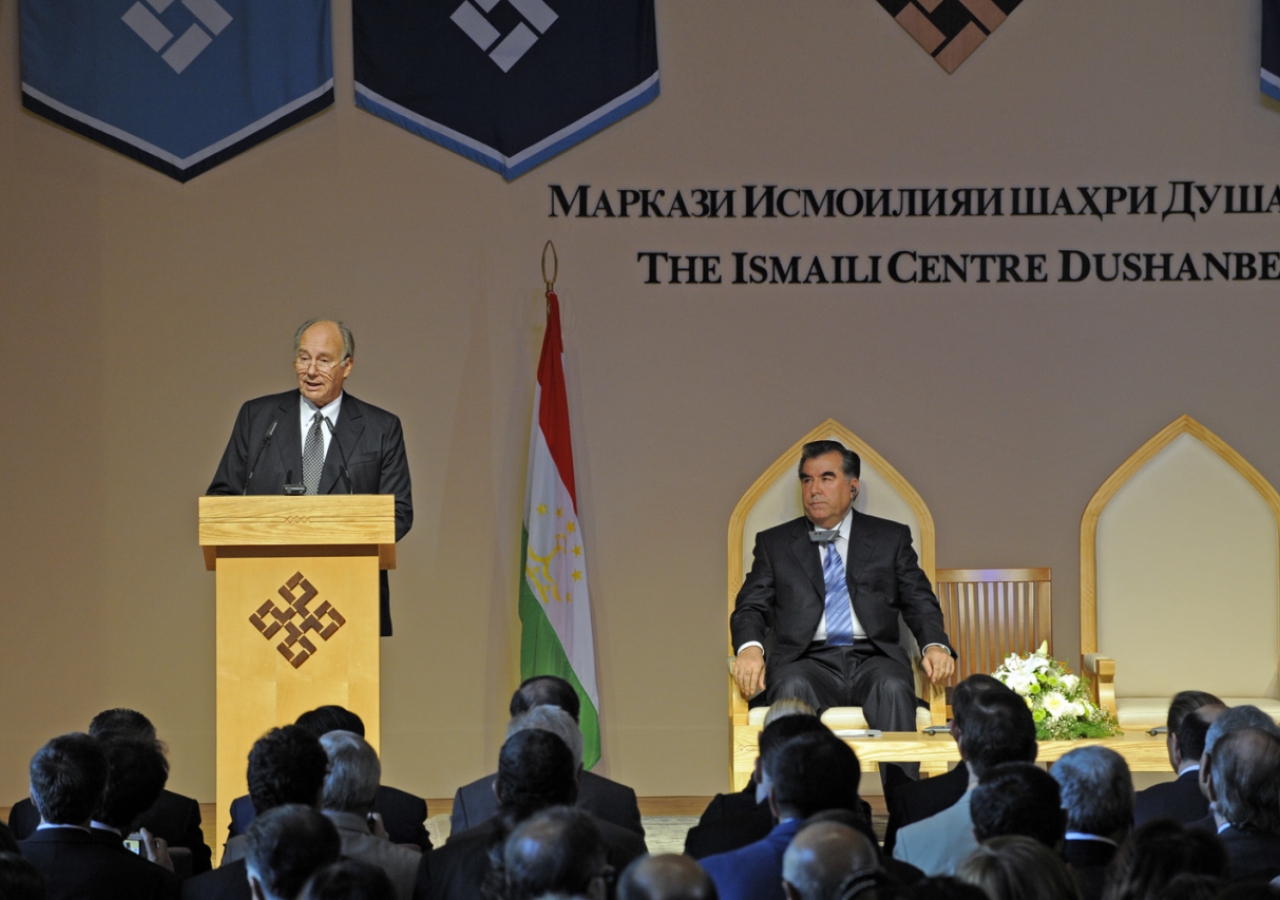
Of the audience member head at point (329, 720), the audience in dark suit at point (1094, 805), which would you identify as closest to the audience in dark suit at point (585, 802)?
the audience member head at point (329, 720)

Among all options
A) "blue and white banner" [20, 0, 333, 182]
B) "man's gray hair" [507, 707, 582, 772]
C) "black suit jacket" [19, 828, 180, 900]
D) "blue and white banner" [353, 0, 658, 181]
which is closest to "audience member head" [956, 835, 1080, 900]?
"man's gray hair" [507, 707, 582, 772]

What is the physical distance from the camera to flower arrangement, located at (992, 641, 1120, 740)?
4910 mm

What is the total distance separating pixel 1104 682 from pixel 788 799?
312cm

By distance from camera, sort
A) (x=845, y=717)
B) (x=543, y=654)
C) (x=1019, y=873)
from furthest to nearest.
Answer: (x=543, y=654)
(x=845, y=717)
(x=1019, y=873)

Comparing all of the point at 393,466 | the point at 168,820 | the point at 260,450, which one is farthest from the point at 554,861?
the point at 260,450

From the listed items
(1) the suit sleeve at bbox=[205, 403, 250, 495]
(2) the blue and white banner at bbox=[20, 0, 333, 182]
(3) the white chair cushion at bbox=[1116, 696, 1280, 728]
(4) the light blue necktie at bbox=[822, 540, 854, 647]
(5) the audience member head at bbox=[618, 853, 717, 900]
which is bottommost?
(3) the white chair cushion at bbox=[1116, 696, 1280, 728]

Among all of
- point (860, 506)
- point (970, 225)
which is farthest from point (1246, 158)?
point (860, 506)

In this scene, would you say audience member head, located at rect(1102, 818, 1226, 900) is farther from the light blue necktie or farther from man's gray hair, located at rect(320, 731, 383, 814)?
the light blue necktie

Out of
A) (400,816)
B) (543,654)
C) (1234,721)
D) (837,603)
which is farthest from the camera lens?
(543,654)

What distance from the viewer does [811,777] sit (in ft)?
9.21

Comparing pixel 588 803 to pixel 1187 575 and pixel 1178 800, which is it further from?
pixel 1187 575

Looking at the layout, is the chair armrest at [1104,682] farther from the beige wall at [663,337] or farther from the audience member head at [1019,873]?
the audience member head at [1019,873]

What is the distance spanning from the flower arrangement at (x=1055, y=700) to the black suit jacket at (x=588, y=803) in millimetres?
1666

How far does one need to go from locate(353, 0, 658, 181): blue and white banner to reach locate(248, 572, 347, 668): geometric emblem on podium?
2854 millimetres
